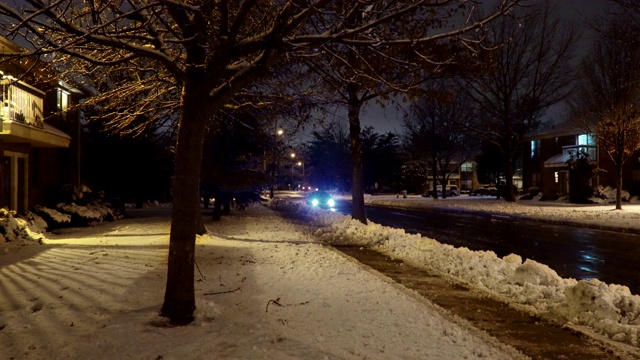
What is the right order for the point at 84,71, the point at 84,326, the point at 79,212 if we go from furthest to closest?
the point at 79,212
the point at 84,71
the point at 84,326

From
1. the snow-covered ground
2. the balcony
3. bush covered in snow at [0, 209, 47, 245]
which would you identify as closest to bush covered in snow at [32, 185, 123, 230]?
the balcony

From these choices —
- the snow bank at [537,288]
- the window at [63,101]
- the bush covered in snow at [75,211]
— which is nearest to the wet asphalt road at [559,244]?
the snow bank at [537,288]

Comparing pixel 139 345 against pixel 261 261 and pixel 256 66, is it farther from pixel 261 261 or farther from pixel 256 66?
pixel 261 261

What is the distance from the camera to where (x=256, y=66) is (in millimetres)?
6629

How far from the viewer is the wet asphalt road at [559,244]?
11.2 meters

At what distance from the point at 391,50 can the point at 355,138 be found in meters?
8.61

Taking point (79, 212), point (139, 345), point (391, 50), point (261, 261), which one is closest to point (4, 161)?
point (79, 212)

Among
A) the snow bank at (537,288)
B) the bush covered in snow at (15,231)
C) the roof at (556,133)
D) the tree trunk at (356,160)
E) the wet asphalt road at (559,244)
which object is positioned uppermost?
the roof at (556,133)

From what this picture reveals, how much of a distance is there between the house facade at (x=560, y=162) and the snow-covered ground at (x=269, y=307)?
113 ft

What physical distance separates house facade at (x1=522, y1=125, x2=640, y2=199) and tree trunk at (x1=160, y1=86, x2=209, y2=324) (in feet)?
125

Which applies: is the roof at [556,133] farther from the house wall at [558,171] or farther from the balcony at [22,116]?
the balcony at [22,116]

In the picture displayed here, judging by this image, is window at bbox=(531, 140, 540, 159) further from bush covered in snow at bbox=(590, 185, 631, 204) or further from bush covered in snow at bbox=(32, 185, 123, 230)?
bush covered in snow at bbox=(32, 185, 123, 230)

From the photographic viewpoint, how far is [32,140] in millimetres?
17094

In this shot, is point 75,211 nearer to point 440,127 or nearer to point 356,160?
point 356,160
